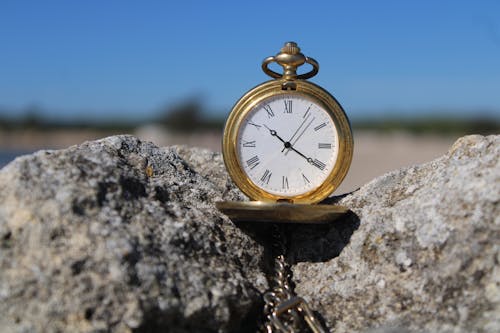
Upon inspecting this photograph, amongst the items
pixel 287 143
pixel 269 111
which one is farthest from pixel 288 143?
pixel 269 111

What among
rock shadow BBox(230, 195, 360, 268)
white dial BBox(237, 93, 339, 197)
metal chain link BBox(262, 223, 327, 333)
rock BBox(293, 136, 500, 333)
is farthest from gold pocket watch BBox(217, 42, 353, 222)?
metal chain link BBox(262, 223, 327, 333)

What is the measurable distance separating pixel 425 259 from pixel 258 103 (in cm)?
115

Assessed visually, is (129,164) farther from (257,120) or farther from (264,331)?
(264,331)

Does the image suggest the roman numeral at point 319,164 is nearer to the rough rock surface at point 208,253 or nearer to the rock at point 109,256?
the rough rock surface at point 208,253

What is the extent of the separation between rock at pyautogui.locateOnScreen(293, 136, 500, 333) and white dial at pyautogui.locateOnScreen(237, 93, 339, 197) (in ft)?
1.02

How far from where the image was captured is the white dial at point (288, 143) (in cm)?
307

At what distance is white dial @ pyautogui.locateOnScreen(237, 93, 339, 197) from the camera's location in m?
3.07

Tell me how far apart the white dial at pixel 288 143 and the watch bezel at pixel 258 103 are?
0.08 ft

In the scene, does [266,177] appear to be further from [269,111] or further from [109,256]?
[109,256]

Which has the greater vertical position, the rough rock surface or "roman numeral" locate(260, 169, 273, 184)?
"roman numeral" locate(260, 169, 273, 184)

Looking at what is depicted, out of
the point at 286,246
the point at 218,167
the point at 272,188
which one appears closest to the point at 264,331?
the point at 286,246

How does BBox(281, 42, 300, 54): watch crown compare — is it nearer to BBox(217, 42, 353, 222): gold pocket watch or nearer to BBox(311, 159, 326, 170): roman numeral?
BBox(217, 42, 353, 222): gold pocket watch

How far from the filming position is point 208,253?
270 centimetres

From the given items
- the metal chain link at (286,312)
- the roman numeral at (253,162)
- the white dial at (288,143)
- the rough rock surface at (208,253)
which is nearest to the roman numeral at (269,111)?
the white dial at (288,143)
